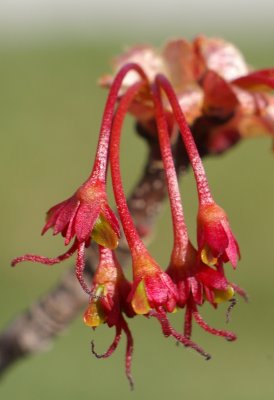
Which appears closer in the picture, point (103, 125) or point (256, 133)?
point (103, 125)

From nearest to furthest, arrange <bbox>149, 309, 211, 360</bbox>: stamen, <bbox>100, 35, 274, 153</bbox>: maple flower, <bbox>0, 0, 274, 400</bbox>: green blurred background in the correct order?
1. <bbox>149, 309, 211, 360</bbox>: stamen
2. <bbox>100, 35, 274, 153</bbox>: maple flower
3. <bbox>0, 0, 274, 400</bbox>: green blurred background

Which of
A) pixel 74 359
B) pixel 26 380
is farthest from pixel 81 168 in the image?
pixel 26 380

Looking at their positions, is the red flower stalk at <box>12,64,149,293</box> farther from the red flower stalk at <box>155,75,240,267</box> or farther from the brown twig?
the brown twig

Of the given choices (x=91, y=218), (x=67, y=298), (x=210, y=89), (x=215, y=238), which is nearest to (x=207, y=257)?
(x=215, y=238)

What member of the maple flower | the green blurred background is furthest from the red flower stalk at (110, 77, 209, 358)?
the green blurred background

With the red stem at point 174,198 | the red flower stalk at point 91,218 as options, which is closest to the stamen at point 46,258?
the red flower stalk at point 91,218

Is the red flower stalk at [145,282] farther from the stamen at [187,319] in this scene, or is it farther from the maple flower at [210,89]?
the maple flower at [210,89]

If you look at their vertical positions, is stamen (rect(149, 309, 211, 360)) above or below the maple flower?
below

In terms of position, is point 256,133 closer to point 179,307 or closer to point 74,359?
point 179,307
